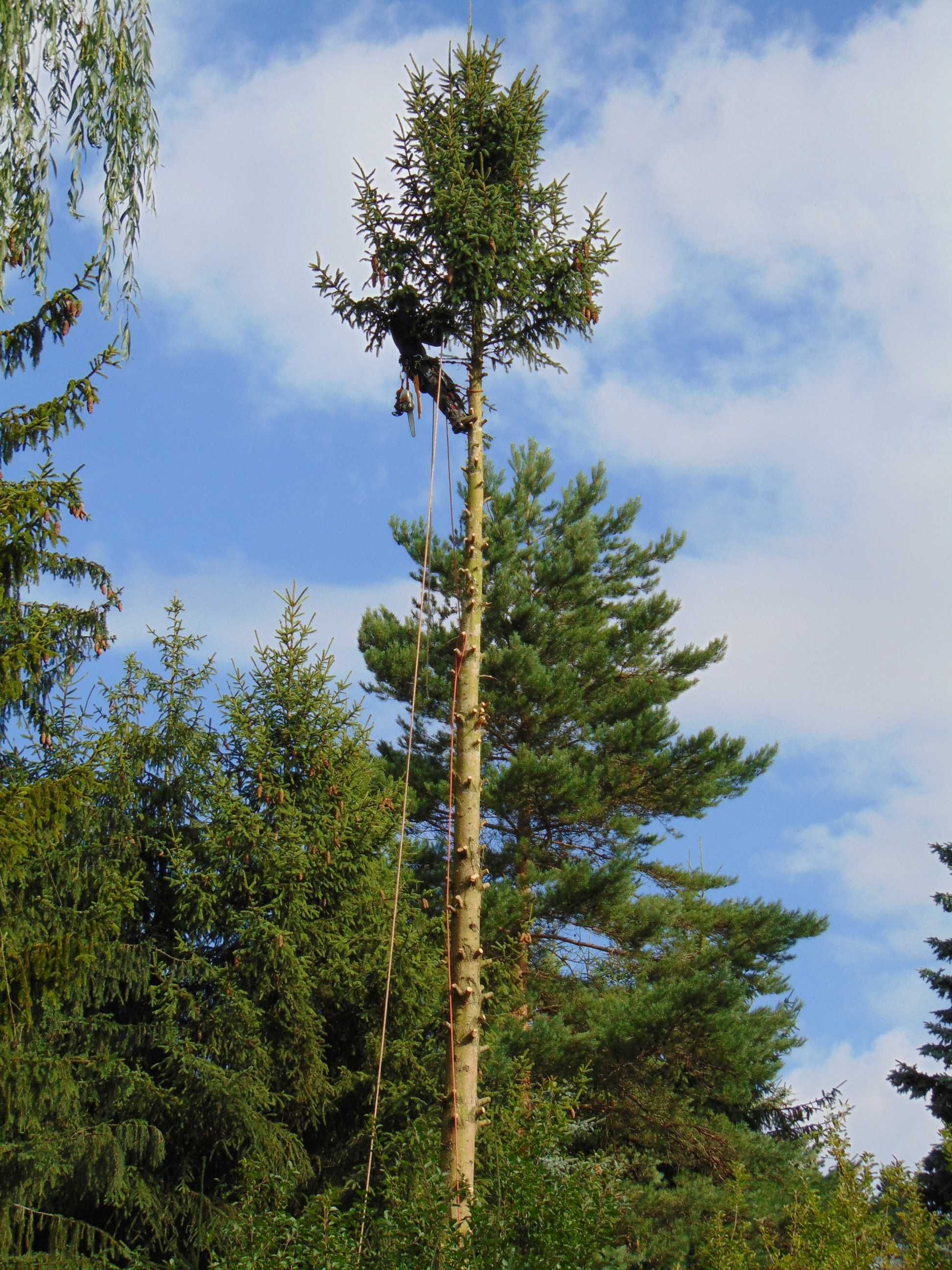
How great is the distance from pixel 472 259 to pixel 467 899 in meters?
4.49

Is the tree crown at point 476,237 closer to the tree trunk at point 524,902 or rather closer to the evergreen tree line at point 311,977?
the evergreen tree line at point 311,977

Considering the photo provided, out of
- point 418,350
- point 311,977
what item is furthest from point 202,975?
point 418,350

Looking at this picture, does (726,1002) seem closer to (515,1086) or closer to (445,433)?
(515,1086)

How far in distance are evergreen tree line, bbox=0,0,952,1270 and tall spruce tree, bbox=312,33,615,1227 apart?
0.09 feet

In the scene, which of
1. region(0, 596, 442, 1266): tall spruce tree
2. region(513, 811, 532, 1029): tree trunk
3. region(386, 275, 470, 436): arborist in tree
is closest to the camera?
region(386, 275, 470, 436): arborist in tree

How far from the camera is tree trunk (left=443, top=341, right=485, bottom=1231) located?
22.4ft

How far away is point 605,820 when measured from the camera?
17.5m

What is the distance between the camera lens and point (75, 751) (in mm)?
11305

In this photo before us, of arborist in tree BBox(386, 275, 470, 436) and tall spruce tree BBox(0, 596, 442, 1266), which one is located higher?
arborist in tree BBox(386, 275, 470, 436)

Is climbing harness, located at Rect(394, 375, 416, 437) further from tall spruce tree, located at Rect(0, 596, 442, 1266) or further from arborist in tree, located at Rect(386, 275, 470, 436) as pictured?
tall spruce tree, located at Rect(0, 596, 442, 1266)

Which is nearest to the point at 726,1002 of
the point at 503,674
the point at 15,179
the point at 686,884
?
the point at 686,884

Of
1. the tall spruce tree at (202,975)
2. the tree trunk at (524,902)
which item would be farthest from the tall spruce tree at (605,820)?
the tall spruce tree at (202,975)

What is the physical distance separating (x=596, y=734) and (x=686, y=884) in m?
2.83

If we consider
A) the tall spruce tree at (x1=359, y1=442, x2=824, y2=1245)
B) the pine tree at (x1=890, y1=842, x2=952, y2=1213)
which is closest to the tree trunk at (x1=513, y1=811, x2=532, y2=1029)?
A: the tall spruce tree at (x1=359, y1=442, x2=824, y2=1245)
